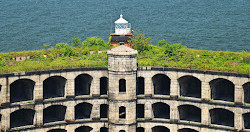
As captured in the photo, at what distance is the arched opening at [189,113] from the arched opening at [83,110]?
13196 millimetres

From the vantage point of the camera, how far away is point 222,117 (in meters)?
72.3

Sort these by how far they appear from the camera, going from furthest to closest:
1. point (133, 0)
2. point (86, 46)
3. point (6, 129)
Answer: point (133, 0) < point (86, 46) < point (6, 129)

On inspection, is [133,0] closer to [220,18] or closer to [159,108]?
[220,18]

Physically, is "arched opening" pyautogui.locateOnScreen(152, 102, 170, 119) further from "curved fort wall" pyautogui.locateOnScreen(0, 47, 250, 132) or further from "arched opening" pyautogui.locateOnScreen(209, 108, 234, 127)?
"arched opening" pyautogui.locateOnScreen(209, 108, 234, 127)

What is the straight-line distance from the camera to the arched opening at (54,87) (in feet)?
237

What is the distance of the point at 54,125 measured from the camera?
233 feet

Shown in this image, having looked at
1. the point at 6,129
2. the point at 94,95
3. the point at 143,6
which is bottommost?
the point at 6,129

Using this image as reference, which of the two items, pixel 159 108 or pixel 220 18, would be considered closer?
pixel 159 108

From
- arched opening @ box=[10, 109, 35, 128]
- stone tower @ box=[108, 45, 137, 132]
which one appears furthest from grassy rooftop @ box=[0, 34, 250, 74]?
arched opening @ box=[10, 109, 35, 128]

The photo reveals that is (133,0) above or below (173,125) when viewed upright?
above

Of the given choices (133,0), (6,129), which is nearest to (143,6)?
(133,0)

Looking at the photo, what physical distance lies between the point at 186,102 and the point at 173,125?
3.98m

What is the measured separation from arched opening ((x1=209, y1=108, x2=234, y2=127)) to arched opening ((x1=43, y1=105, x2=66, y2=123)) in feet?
69.4

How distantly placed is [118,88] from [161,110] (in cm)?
899
